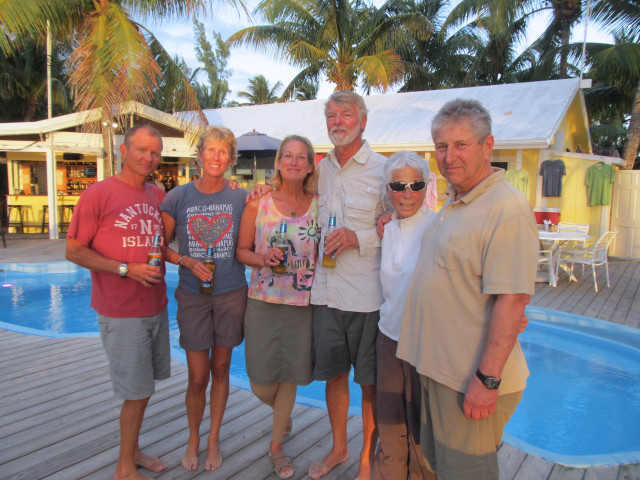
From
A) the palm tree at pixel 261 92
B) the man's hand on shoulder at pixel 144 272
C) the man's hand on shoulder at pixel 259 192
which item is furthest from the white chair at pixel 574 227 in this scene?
the palm tree at pixel 261 92

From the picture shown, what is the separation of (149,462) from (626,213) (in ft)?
43.3

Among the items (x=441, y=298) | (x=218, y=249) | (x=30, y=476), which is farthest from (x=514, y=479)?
(x=30, y=476)

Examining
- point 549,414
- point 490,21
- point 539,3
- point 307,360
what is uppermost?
point 539,3

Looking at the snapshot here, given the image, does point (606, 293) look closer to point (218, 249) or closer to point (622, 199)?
point (622, 199)

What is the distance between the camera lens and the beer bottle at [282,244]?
2407 mm

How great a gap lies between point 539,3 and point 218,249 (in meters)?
20.4

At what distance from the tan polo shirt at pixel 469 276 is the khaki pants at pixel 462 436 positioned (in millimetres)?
66

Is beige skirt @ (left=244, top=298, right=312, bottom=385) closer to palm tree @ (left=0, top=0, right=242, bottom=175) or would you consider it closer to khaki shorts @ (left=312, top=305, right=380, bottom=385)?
khaki shorts @ (left=312, top=305, right=380, bottom=385)

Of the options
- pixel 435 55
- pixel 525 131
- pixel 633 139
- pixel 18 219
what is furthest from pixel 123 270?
pixel 435 55

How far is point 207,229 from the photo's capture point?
2561 mm

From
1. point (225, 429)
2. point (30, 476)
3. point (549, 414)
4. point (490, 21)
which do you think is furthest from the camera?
point (490, 21)

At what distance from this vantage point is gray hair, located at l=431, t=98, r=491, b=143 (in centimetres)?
169

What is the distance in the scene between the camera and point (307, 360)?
2600 millimetres

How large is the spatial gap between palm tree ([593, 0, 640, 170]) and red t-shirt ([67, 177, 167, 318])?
13.5m
